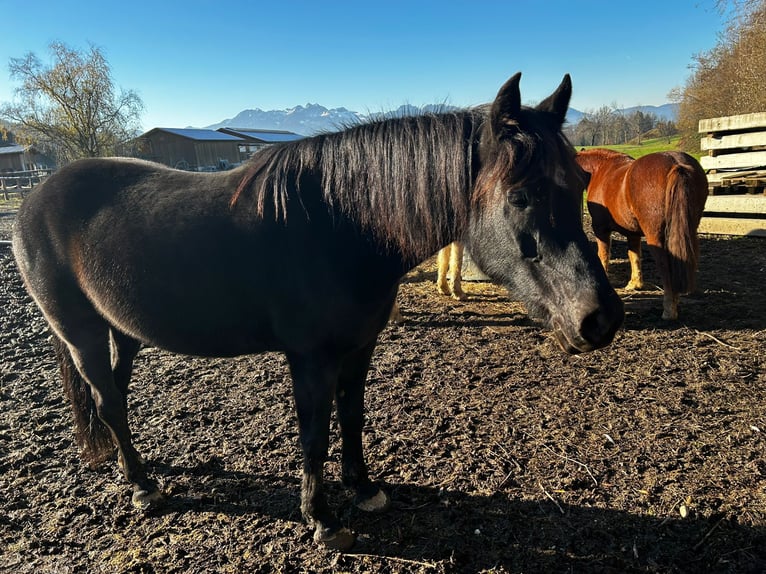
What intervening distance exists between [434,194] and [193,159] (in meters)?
41.7

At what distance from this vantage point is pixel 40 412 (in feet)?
12.0

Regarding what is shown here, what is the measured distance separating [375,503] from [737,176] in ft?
33.8

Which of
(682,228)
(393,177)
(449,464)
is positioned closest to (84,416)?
(449,464)

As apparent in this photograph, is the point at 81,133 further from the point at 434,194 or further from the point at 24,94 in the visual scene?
the point at 434,194

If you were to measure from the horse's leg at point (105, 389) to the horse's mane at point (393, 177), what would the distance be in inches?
51.1

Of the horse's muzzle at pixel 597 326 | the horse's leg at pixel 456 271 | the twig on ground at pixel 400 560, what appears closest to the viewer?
the horse's muzzle at pixel 597 326

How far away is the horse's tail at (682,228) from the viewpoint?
16.2ft

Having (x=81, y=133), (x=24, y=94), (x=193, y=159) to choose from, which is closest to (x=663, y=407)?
(x=81, y=133)

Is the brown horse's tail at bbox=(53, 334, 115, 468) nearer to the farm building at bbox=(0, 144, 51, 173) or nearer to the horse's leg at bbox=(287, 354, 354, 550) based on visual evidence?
the horse's leg at bbox=(287, 354, 354, 550)

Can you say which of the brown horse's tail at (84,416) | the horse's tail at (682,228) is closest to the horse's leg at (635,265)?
the horse's tail at (682,228)

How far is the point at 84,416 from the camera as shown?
9.68ft

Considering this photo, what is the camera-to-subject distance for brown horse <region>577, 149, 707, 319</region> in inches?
195

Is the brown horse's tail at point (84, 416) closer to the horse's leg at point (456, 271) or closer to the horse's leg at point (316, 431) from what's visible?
the horse's leg at point (316, 431)

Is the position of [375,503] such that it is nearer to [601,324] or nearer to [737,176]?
[601,324]
